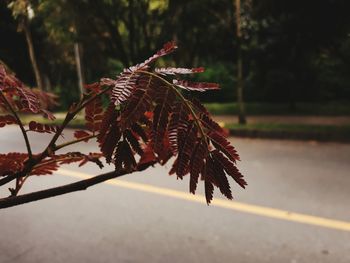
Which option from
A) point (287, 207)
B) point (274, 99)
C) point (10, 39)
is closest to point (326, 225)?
point (287, 207)

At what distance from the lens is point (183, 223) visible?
3.76 metres

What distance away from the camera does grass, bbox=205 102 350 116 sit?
36.0ft

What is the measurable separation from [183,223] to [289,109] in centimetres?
872

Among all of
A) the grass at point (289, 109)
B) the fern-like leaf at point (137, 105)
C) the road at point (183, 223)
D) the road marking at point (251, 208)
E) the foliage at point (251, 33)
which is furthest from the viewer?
the grass at point (289, 109)

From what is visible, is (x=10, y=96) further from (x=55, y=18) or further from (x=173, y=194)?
(x=55, y=18)

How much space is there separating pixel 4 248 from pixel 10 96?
8.89 ft

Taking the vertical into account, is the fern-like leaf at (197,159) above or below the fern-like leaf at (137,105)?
below

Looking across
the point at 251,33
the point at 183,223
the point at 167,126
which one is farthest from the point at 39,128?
the point at 251,33

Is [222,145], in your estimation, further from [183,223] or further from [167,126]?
[183,223]

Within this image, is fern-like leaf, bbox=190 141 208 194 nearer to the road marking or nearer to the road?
the road

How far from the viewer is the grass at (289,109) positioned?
11.0m

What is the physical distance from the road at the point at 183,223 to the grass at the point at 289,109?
19.2 feet

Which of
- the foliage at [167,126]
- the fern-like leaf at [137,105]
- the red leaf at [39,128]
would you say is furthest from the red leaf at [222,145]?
the red leaf at [39,128]

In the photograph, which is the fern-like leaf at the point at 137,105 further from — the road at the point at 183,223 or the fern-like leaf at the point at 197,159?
the road at the point at 183,223
